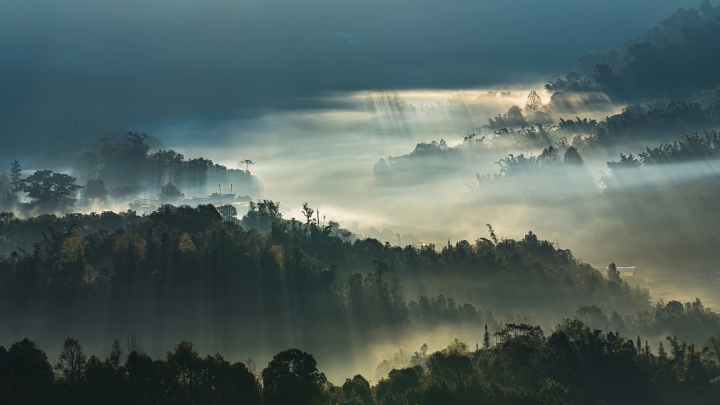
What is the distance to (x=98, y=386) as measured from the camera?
93.2m

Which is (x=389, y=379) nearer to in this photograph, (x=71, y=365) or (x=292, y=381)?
(x=292, y=381)

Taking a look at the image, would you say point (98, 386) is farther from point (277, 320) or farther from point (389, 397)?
point (277, 320)

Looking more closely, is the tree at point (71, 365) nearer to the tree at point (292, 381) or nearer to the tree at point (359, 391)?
the tree at point (292, 381)

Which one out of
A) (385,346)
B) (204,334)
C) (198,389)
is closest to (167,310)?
(204,334)

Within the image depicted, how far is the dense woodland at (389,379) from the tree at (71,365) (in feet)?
0.42

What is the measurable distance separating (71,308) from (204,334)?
32863 millimetres

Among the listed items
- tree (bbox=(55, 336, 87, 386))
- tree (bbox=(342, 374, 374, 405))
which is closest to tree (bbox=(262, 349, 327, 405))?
tree (bbox=(342, 374, 374, 405))

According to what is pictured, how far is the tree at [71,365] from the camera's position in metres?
94.5

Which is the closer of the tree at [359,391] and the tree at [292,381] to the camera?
the tree at [292,381]

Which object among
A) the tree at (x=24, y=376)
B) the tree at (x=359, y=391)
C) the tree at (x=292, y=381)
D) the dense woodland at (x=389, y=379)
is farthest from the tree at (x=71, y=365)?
the tree at (x=359, y=391)

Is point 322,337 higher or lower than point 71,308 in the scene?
lower

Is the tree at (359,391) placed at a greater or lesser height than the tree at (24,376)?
lesser

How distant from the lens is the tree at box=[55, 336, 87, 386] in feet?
310

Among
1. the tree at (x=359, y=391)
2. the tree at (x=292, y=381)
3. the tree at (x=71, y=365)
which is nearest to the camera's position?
the tree at (x=71, y=365)
